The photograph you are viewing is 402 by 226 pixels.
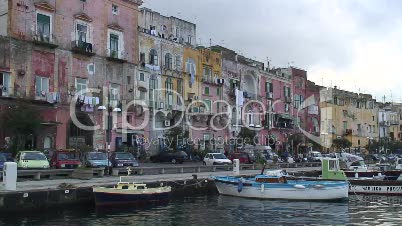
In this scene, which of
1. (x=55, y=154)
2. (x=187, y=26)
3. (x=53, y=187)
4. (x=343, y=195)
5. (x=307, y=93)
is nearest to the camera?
(x=53, y=187)

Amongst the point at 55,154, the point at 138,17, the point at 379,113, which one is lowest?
the point at 55,154

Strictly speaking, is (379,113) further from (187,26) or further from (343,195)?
(343,195)

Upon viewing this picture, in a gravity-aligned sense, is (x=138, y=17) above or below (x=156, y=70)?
above

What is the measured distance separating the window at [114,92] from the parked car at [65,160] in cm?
1696

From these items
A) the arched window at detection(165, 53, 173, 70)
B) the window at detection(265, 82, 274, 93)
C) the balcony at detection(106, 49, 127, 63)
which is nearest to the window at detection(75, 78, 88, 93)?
the balcony at detection(106, 49, 127, 63)

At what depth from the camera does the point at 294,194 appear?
31.4 m

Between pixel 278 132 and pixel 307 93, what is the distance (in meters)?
12.8

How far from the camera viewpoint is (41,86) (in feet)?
153

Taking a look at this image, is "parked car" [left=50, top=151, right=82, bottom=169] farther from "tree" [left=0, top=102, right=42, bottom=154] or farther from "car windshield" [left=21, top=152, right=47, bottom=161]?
A: "tree" [left=0, top=102, right=42, bottom=154]

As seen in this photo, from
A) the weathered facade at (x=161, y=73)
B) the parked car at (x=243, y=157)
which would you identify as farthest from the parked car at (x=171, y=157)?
the parked car at (x=243, y=157)

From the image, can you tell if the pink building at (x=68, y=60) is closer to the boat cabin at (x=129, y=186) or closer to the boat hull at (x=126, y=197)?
the boat cabin at (x=129, y=186)

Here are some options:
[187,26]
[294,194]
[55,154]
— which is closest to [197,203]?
[294,194]

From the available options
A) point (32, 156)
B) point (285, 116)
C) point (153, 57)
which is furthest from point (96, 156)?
point (285, 116)

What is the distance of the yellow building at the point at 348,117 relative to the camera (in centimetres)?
9294
